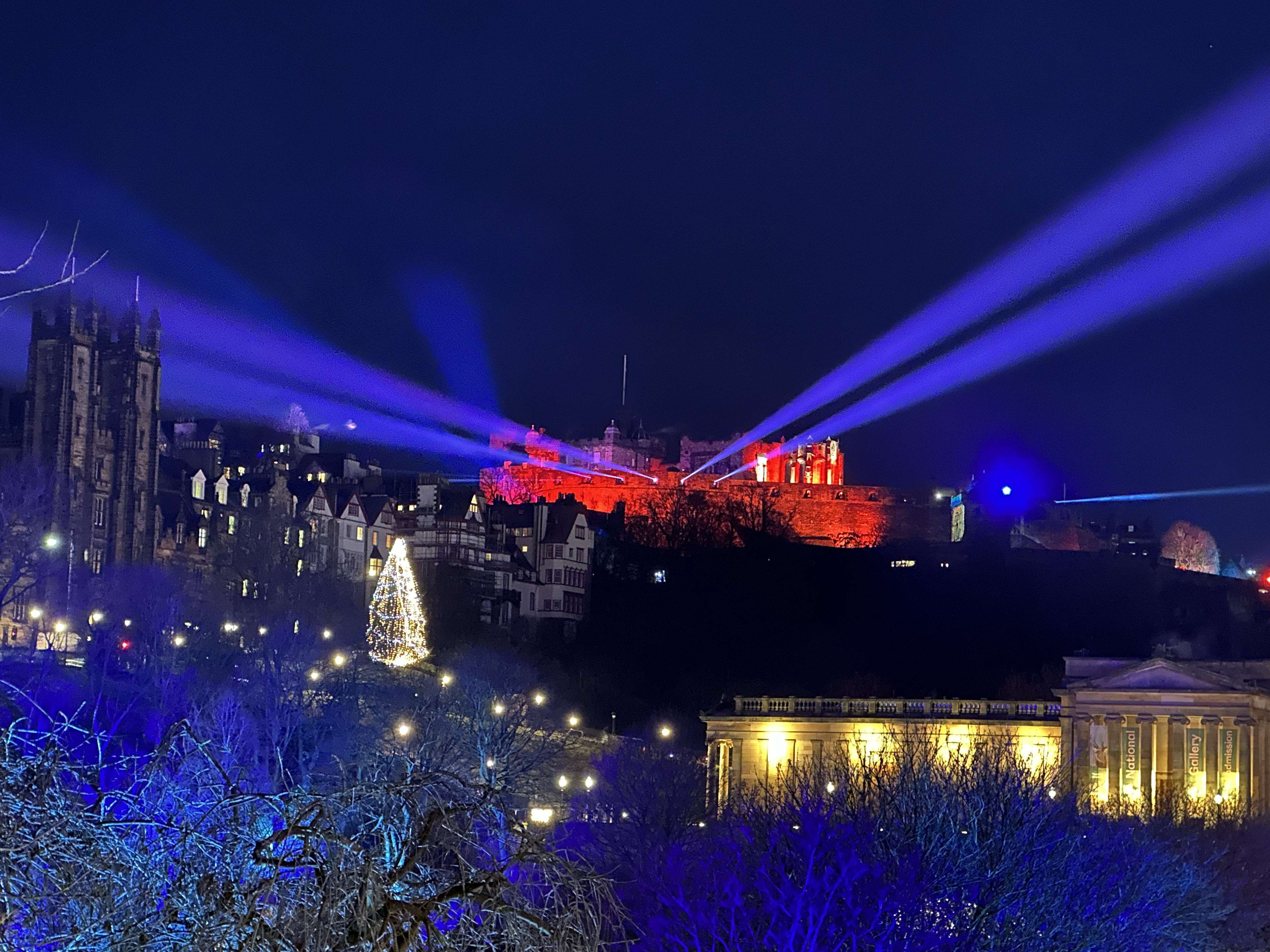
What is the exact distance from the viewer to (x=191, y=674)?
5019 cm

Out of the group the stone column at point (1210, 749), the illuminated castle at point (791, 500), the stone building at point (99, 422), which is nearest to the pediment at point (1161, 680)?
the stone column at point (1210, 749)

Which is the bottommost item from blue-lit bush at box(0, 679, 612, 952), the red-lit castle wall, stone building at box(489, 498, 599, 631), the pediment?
the pediment

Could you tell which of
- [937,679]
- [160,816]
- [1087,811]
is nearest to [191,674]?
[1087,811]

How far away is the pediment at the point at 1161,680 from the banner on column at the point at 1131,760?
1.51 meters

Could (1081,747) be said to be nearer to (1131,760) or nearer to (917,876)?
(1131,760)

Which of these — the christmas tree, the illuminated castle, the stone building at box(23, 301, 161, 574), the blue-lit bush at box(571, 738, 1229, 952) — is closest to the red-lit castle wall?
the illuminated castle


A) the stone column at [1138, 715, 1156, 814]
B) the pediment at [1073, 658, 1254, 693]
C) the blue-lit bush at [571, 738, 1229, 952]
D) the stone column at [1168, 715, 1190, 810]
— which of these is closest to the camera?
the blue-lit bush at [571, 738, 1229, 952]

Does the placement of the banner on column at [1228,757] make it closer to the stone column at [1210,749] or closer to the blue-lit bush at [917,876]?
the stone column at [1210,749]

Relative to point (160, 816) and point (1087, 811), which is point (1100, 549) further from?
point (160, 816)

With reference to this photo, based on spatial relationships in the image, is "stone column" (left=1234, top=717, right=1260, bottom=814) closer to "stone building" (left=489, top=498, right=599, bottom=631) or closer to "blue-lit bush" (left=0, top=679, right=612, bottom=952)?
"stone building" (left=489, top=498, right=599, bottom=631)

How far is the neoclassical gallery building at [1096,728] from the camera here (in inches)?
2110

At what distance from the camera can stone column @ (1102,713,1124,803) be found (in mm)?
53969

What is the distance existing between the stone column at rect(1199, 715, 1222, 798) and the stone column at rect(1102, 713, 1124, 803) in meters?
2.77

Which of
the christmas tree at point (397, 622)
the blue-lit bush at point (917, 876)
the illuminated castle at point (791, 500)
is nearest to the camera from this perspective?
the blue-lit bush at point (917, 876)
